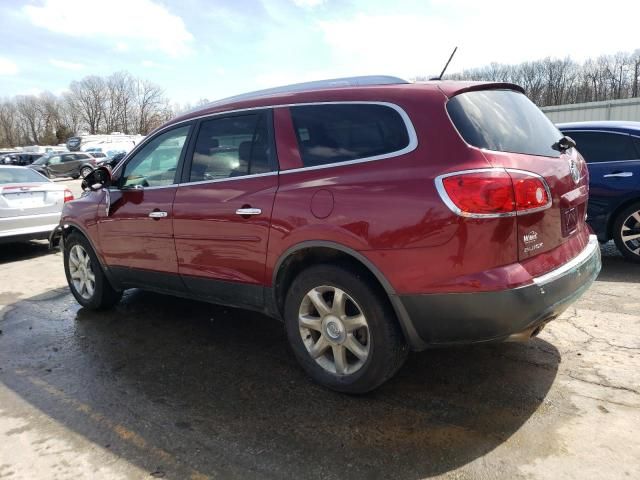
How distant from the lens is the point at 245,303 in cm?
367

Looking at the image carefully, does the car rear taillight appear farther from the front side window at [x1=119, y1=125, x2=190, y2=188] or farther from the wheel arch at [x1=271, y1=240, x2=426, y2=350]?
the front side window at [x1=119, y1=125, x2=190, y2=188]

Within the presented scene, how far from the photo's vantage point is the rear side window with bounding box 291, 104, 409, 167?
2.91 m

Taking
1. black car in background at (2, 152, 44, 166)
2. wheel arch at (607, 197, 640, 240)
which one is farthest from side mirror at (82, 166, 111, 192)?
black car in background at (2, 152, 44, 166)

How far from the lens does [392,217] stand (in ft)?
9.01

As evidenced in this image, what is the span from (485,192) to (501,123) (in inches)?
24.2

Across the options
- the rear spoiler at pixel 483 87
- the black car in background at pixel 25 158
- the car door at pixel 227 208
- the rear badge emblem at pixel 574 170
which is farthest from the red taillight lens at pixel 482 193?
the black car in background at pixel 25 158

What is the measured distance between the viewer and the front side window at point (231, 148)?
350 centimetres

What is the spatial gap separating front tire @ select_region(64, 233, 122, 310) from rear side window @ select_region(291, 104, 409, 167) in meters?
2.81

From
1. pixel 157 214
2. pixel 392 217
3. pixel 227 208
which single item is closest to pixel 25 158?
pixel 157 214

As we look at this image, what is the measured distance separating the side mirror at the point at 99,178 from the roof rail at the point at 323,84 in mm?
1250

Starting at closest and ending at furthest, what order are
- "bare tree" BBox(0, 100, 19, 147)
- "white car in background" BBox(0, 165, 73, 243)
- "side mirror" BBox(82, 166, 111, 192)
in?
"side mirror" BBox(82, 166, 111, 192), "white car in background" BBox(0, 165, 73, 243), "bare tree" BBox(0, 100, 19, 147)

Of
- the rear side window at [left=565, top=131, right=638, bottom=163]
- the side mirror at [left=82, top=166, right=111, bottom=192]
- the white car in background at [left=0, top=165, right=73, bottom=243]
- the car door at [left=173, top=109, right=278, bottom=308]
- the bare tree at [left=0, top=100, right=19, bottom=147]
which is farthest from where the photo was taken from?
the bare tree at [left=0, top=100, right=19, bottom=147]

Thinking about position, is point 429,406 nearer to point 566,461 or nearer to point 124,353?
point 566,461

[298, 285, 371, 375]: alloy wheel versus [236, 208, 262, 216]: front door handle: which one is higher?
[236, 208, 262, 216]: front door handle
